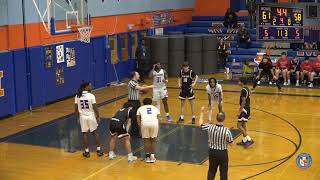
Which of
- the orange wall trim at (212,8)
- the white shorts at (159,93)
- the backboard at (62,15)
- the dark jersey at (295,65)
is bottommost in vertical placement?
the white shorts at (159,93)

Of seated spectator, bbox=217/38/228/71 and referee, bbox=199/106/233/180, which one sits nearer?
referee, bbox=199/106/233/180

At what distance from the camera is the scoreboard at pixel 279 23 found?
81.6ft

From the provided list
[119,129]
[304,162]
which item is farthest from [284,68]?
[119,129]

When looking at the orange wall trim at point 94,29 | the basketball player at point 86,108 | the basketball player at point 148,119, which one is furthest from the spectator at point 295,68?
the basketball player at point 86,108

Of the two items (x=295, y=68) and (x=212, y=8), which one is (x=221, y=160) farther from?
(x=212, y=8)

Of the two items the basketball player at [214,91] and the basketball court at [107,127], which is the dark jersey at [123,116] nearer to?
the basketball court at [107,127]

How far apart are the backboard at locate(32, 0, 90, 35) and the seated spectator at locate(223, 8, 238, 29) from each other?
43.5 feet

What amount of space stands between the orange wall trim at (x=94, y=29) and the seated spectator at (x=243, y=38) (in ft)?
14.4

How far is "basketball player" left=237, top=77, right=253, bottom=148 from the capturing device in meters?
15.4

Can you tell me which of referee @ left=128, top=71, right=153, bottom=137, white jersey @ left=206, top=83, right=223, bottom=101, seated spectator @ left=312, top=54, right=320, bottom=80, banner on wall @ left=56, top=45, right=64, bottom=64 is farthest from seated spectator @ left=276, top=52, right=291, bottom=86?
referee @ left=128, top=71, right=153, bottom=137

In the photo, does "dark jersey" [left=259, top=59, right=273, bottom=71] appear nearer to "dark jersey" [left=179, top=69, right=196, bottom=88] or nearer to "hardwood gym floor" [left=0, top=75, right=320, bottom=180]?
"hardwood gym floor" [left=0, top=75, right=320, bottom=180]

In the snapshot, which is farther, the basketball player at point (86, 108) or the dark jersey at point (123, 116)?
the basketball player at point (86, 108)

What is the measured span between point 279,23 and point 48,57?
1057 cm

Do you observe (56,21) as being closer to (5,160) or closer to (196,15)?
(5,160)
